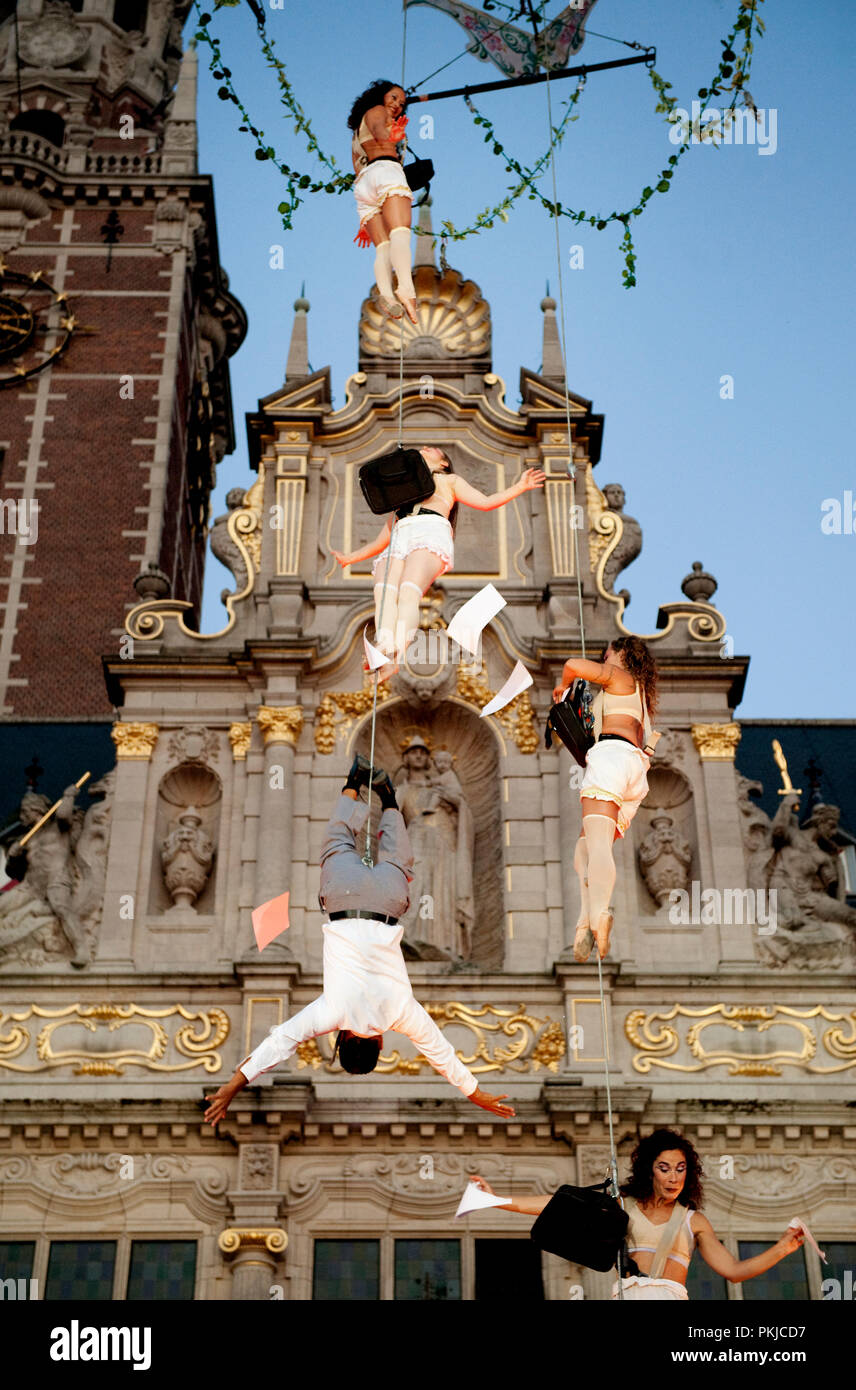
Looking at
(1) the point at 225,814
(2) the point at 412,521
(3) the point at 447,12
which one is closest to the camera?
(2) the point at 412,521

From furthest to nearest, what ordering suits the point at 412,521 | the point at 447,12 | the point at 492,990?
the point at 492,990 → the point at 447,12 → the point at 412,521

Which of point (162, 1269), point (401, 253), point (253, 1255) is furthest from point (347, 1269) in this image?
point (401, 253)

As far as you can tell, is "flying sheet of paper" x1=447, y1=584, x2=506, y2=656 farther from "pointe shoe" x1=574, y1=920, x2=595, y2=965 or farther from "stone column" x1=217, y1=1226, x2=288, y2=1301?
"stone column" x1=217, y1=1226, x2=288, y2=1301

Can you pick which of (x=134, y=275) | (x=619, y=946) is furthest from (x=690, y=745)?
(x=134, y=275)

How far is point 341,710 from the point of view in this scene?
2198cm

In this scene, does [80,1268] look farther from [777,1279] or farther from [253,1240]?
[777,1279]

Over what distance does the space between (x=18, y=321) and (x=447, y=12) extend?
23.5m

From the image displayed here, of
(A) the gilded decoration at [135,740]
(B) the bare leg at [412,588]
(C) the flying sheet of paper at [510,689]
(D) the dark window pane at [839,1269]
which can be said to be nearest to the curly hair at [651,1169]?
(C) the flying sheet of paper at [510,689]

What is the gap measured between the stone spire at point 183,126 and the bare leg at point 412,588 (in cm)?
2883

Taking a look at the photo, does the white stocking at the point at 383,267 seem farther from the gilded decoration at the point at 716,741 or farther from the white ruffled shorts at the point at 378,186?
the gilded decoration at the point at 716,741

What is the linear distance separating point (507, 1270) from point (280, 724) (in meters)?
6.12

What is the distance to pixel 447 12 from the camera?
15938 mm

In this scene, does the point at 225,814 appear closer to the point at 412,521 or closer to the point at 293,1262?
the point at 293,1262

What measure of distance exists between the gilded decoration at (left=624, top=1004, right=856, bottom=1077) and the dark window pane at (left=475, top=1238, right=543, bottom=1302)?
6.60ft
